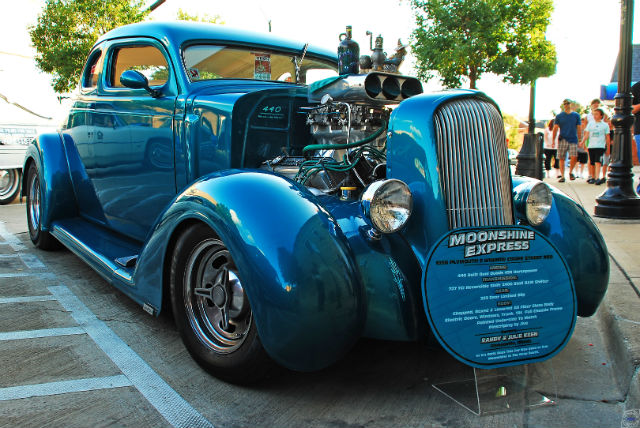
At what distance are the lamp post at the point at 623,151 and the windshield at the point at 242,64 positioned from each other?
14.1 ft

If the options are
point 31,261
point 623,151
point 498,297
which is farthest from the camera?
point 623,151

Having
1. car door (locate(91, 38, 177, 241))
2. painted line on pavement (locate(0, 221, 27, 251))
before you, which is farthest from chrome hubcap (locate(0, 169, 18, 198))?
car door (locate(91, 38, 177, 241))

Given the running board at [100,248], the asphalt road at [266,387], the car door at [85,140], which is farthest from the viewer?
the car door at [85,140]

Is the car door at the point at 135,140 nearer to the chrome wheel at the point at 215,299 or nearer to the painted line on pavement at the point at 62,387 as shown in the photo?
the chrome wheel at the point at 215,299

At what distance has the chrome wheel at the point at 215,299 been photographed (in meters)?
2.35

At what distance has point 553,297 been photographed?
225 centimetres

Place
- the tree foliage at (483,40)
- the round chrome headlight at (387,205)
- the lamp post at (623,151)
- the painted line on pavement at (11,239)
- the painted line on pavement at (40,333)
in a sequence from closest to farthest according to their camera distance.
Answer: the round chrome headlight at (387,205) → the painted line on pavement at (40,333) → the painted line on pavement at (11,239) → the lamp post at (623,151) → the tree foliage at (483,40)

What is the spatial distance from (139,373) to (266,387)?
65 centimetres

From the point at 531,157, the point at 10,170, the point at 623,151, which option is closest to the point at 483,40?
the point at 531,157

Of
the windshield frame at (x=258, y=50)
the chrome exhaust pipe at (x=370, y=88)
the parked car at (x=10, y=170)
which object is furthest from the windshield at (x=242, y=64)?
the parked car at (x=10, y=170)

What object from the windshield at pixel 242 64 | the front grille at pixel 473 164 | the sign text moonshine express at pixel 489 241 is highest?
the windshield at pixel 242 64

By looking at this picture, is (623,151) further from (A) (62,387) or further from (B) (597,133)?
(A) (62,387)

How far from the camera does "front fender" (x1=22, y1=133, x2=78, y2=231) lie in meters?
4.50

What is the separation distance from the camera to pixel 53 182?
4.50 metres
